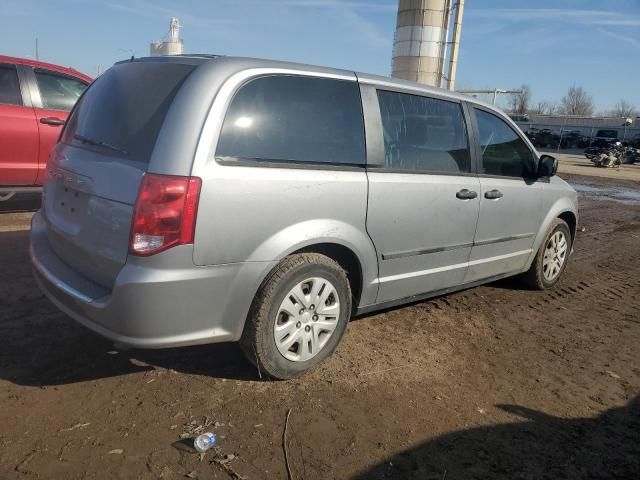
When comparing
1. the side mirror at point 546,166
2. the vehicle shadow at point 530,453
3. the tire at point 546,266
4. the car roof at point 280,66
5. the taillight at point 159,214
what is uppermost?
the car roof at point 280,66

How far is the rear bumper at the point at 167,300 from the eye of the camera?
260cm

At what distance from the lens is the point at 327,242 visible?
3.15 meters

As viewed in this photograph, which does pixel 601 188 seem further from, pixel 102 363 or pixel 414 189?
pixel 102 363

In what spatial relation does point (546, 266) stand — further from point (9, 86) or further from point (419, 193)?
point (9, 86)

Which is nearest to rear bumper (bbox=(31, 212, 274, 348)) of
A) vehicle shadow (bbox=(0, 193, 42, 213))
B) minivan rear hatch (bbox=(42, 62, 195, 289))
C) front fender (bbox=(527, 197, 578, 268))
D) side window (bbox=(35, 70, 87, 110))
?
minivan rear hatch (bbox=(42, 62, 195, 289))

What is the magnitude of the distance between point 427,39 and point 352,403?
25.4m

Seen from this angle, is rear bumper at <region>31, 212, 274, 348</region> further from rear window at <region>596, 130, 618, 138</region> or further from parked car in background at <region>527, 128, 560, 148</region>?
rear window at <region>596, 130, 618, 138</region>

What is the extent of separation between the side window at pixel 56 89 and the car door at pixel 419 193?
492 centimetres

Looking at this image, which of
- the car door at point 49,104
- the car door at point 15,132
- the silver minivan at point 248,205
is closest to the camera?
the silver minivan at point 248,205

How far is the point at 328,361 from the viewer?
11.6 feet

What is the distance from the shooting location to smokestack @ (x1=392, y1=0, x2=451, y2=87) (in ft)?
82.8

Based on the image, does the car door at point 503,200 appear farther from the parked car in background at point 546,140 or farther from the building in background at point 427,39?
the parked car in background at point 546,140

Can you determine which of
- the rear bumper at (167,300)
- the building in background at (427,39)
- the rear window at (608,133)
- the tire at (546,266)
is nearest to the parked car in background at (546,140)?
the rear window at (608,133)

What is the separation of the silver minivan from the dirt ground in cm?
36
